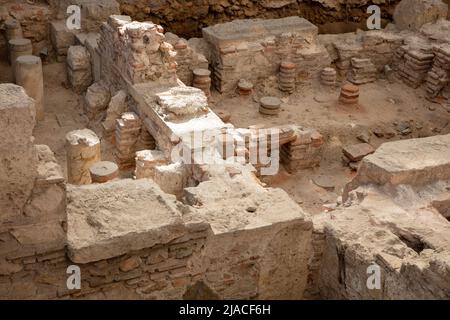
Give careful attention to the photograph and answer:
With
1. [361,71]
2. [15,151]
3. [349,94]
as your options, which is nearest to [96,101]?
[349,94]

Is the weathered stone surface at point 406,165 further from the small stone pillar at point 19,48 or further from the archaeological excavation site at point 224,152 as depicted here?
the small stone pillar at point 19,48

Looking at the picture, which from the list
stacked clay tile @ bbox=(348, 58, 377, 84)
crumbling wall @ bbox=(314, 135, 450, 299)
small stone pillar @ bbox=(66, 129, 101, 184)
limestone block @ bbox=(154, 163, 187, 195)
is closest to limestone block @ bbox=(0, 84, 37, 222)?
crumbling wall @ bbox=(314, 135, 450, 299)

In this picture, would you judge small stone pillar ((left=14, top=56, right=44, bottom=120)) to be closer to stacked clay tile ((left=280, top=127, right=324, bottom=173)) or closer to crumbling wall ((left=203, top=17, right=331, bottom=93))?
crumbling wall ((left=203, top=17, right=331, bottom=93))

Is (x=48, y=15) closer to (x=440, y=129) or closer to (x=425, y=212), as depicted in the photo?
(x=440, y=129)

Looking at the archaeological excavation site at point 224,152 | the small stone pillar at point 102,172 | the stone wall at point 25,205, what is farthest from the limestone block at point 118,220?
the small stone pillar at point 102,172

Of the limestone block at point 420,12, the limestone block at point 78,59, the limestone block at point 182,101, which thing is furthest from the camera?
the limestone block at point 420,12

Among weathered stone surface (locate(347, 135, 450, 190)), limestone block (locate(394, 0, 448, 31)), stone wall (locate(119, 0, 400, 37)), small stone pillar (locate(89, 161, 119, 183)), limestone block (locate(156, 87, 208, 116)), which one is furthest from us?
stone wall (locate(119, 0, 400, 37))

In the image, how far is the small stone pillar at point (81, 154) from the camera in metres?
8.34

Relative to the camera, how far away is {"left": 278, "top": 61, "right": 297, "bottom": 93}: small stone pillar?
11680 mm

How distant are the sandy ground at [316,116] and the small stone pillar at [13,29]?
50 centimetres

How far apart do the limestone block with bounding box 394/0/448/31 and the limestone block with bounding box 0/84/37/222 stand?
9.91 metres

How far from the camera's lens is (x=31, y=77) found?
10.3 meters

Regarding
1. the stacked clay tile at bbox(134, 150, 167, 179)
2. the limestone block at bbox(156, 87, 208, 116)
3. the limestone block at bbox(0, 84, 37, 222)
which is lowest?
the stacked clay tile at bbox(134, 150, 167, 179)

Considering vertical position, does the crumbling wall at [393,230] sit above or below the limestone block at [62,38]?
below
